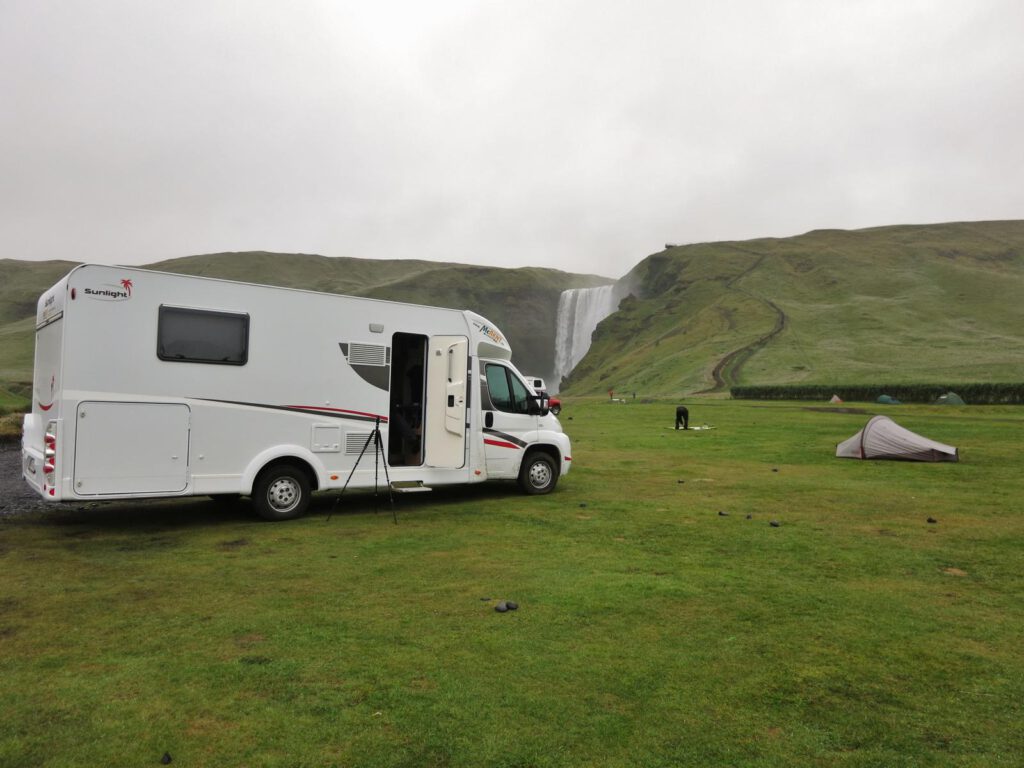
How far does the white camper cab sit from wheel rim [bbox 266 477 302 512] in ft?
0.07

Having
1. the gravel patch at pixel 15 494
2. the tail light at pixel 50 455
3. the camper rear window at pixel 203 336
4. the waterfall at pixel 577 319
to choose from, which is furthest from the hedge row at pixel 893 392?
the waterfall at pixel 577 319

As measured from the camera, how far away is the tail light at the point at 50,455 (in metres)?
9.10

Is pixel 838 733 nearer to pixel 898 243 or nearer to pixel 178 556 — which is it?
pixel 178 556

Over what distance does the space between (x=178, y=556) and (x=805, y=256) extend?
492 feet

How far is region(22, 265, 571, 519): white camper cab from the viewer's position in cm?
939

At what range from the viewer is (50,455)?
30.2 ft

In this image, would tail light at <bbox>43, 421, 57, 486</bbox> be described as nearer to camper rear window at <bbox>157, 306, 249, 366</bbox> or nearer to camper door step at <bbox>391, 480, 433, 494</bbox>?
camper rear window at <bbox>157, 306, 249, 366</bbox>

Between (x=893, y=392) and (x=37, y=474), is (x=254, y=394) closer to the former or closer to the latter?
(x=37, y=474)

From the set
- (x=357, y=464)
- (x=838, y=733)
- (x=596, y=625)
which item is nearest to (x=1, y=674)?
(x=596, y=625)

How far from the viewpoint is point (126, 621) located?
6.12m

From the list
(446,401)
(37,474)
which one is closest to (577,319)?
(446,401)

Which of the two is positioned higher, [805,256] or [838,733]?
[805,256]

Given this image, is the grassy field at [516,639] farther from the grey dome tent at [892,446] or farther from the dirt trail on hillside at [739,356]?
Result: the dirt trail on hillside at [739,356]

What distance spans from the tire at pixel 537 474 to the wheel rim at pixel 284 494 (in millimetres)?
4501
